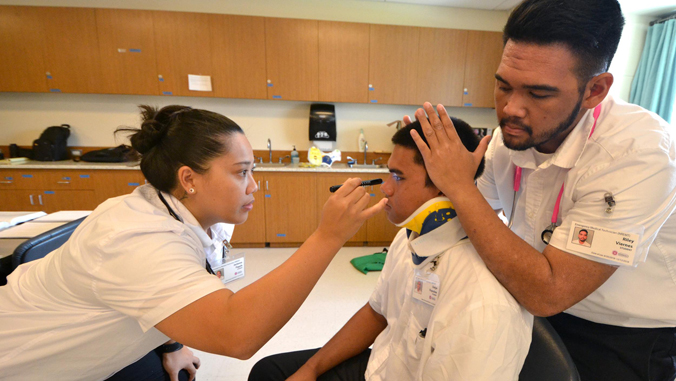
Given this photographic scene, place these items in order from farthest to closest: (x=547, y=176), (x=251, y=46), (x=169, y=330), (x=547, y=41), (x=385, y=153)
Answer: (x=385, y=153)
(x=251, y=46)
(x=547, y=176)
(x=547, y=41)
(x=169, y=330)

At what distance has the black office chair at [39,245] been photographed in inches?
45.6

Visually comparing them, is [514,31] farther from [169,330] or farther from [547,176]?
[169,330]

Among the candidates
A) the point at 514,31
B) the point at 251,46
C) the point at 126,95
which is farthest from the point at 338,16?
the point at 514,31

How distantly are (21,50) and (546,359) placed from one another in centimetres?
577

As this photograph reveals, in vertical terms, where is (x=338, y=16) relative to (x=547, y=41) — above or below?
above

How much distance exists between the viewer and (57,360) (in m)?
0.92

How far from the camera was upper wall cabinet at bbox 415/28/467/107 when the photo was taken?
4035mm

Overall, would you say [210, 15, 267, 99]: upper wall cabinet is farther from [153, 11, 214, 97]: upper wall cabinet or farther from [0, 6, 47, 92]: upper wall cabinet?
[0, 6, 47, 92]: upper wall cabinet

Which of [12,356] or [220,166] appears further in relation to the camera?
[220,166]

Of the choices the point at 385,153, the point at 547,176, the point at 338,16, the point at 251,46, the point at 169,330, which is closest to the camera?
the point at 169,330

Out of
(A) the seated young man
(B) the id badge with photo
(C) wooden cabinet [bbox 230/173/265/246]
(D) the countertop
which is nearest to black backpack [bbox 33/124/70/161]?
(D) the countertop

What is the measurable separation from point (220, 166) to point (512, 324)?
3.17ft

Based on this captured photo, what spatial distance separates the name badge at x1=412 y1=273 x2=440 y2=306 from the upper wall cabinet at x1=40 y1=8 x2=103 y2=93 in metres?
4.67

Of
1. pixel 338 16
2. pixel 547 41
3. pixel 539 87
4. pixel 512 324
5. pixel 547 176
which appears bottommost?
pixel 512 324
